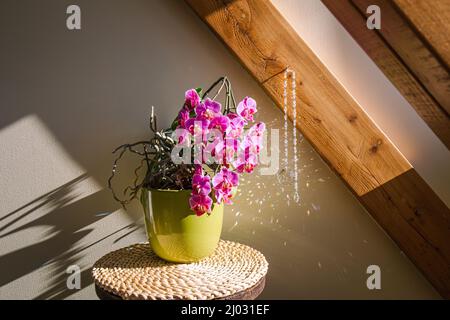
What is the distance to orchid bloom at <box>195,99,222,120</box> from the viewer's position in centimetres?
97

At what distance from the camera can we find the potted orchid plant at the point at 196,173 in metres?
0.98

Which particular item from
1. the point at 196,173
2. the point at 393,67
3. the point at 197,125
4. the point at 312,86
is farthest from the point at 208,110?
the point at 393,67

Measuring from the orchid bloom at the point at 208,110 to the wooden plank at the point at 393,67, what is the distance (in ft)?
2.13

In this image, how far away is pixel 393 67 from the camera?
1.30 meters

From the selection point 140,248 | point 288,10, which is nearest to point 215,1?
point 288,10

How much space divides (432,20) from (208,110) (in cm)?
76

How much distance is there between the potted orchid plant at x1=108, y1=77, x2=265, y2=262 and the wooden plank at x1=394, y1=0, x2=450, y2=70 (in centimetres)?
59

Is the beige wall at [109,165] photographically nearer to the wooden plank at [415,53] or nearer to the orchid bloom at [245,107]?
the orchid bloom at [245,107]

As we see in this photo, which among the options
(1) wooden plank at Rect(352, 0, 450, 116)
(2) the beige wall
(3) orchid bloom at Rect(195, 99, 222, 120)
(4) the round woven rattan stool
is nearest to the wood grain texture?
(2) the beige wall

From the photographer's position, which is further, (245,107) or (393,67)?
(393,67)

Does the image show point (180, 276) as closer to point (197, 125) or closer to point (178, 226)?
point (178, 226)

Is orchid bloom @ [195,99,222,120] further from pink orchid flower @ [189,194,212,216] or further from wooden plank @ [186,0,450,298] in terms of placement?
wooden plank @ [186,0,450,298]

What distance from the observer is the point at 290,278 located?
4.60 ft

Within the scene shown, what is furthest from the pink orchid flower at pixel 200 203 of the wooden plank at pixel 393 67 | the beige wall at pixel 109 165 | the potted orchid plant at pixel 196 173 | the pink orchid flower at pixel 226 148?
the wooden plank at pixel 393 67
